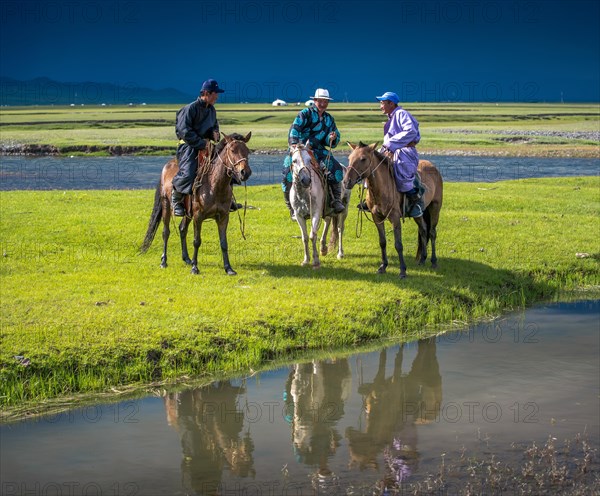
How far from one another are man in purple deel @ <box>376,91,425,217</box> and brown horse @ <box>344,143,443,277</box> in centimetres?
18

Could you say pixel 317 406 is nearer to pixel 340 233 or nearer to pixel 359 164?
pixel 359 164

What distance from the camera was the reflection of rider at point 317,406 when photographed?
8223 millimetres

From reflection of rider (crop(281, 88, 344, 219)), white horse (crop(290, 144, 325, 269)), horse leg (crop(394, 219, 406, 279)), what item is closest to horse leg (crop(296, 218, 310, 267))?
white horse (crop(290, 144, 325, 269))

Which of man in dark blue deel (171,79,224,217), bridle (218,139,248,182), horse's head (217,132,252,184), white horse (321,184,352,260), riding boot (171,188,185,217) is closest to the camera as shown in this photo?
horse's head (217,132,252,184)

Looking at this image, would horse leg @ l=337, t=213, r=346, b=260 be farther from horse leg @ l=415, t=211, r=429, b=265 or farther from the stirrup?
horse leg @ l=415, t=211, r=429, b=265

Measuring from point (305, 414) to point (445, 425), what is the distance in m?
1.64

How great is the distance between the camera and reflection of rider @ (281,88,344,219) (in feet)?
49.2

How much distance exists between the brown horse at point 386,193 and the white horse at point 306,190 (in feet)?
3.18

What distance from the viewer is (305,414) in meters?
9.37

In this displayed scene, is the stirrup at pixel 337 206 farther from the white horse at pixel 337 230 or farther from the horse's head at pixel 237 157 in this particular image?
the horse's head at pixel 237 157

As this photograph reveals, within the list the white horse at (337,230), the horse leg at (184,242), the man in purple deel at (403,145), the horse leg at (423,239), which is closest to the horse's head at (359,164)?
the man in purple deel at (403,145)

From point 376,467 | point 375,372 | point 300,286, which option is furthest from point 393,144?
point 376,467

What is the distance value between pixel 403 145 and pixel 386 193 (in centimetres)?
92

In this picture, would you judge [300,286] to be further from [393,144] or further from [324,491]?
[324,491]
